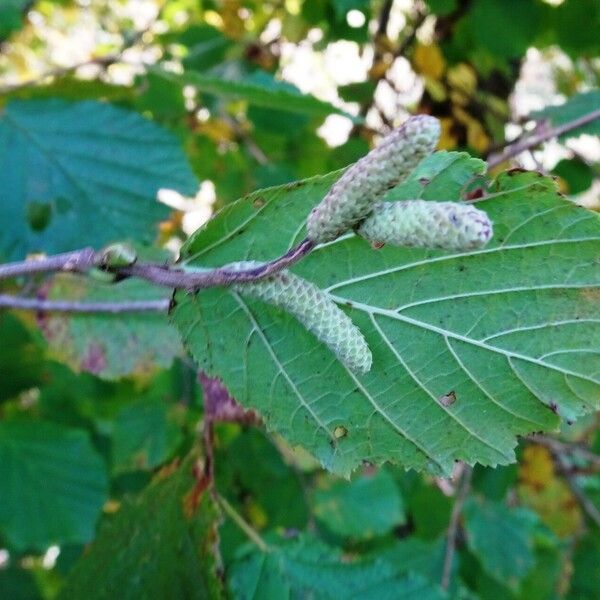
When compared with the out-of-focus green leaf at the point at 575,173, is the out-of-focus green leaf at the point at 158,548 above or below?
below

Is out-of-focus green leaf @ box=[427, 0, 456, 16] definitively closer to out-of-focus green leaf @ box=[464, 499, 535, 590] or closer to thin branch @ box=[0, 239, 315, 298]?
out-of-focus green leaf @ box=[464, 499, 535, 590]

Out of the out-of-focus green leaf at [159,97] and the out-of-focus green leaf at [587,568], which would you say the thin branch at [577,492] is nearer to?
the out-of-focus green leaf at [587,568]

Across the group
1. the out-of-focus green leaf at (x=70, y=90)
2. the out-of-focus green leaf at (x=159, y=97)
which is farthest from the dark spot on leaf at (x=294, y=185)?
the out-of-focus green leaf at (x=159, y=97)

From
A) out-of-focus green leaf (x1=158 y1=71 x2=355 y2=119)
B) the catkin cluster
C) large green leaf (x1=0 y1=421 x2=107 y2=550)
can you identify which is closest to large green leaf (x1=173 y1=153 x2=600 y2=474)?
the catkin cluster

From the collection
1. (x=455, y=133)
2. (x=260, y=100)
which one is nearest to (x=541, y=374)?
(x=260, y=100)

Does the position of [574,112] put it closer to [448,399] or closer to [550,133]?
[550,133]

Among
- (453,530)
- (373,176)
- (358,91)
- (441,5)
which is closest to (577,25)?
(441,5)

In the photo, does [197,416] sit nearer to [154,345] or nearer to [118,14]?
[154,345]
